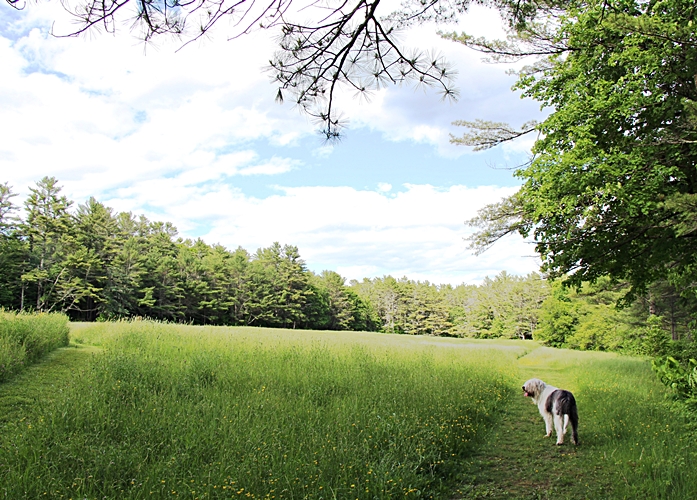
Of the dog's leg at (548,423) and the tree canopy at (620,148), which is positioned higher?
the tree canopy at (620,148)

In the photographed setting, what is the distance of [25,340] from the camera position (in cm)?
902

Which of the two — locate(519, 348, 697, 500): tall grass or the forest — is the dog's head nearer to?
locate(519, 348, 697, 500): tall grass

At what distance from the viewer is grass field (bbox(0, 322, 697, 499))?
4059 millimetres

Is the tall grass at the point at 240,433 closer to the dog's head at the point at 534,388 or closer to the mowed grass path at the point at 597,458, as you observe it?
the mowed grass path at the point at 597,458

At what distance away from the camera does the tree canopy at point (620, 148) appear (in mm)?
7746

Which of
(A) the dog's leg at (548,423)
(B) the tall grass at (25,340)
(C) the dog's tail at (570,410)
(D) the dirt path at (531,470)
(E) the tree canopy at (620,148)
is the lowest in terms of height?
(D) the dirt path at (531,470)

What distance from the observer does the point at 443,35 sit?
41.4ft

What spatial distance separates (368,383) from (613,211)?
259 inches

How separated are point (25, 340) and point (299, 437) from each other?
801 cm

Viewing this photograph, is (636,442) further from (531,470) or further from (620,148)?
(620,148)

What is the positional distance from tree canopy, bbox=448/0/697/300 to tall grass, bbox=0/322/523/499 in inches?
176

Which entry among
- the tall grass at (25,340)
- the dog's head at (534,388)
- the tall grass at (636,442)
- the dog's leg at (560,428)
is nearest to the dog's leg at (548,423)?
the dog's leg at (560,428)

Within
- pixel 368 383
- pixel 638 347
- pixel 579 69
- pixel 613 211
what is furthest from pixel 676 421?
pixel 638 347

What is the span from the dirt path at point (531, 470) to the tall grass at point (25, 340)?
28.4 ft
